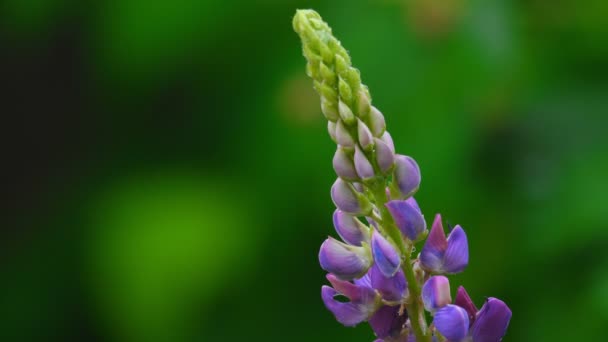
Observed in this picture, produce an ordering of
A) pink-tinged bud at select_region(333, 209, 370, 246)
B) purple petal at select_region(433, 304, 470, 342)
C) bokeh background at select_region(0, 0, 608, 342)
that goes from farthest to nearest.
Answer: bokeh background at select_region(0, 0, 608, 342) < pink-tinged bud at select_region(333, 209, 370, 246) < purple petal at select_region(433, 304, 470, 342)

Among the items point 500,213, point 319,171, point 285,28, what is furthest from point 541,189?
point 285,28

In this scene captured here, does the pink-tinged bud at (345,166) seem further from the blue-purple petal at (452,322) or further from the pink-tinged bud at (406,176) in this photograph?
the blue-purple petal at (452,322)

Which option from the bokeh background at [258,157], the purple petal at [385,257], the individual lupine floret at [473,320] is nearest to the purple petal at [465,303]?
the individual lupine floret at [473,320]

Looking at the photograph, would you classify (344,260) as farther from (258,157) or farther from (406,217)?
(258,157)

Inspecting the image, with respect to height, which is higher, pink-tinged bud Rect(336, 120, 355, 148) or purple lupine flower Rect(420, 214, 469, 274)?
pink-tinged bud Rect(336, 120, 355, 148)

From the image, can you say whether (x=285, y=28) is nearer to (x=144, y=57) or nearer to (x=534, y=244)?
(x=144, y=57)

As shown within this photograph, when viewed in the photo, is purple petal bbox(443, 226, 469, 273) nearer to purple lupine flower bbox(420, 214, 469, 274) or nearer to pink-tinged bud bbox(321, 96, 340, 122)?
purple lupine flower bbox(420, 214, 469, 274)

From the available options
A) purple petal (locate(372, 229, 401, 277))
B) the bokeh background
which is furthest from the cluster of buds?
the bokeh background
